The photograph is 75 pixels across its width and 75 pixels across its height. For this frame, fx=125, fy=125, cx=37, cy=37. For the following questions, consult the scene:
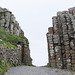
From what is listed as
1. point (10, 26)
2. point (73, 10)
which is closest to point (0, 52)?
point (73, 10)

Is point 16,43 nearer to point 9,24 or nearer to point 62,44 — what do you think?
point 9,24

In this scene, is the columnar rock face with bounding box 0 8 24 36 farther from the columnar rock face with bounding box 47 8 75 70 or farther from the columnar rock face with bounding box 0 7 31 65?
the columnar rock face with bounding box 47 8 75 70

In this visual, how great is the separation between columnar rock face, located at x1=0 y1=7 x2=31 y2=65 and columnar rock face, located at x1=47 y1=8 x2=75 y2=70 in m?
7.75

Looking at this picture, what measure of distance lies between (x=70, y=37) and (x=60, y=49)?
2888 millimetres

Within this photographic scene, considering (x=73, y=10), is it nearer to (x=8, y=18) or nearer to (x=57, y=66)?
(x=57, y=66)

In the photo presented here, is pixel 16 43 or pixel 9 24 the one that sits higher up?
pixel 9 24

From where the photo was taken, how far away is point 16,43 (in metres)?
31.5

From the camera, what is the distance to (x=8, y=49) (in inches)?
954

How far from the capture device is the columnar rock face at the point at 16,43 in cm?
2461

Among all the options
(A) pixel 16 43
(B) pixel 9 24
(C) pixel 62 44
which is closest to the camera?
(C) pixel 62 44

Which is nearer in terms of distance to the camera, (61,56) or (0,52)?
(0,52)

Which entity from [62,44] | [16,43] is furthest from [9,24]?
[62,44]

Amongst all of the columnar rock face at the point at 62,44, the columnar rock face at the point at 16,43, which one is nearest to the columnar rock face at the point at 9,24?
the columnar rock face at the point at 16,43

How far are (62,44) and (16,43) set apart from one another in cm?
1272
